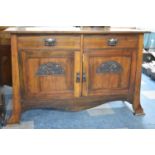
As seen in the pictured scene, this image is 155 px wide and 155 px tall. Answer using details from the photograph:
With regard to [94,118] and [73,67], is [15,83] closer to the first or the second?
[73,67]

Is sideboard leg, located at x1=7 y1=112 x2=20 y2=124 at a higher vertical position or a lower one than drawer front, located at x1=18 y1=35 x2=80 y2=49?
lower

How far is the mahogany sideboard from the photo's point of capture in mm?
1557

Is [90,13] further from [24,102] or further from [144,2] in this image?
[24,102]

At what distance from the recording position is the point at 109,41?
5.37ft

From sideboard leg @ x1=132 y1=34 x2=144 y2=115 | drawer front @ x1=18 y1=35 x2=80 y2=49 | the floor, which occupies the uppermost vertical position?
drawer front @ x1=18 y1=35 x2=80 y2=49

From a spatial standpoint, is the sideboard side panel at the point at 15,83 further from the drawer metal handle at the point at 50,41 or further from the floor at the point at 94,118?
the drawer metal handle at the point at 50,41

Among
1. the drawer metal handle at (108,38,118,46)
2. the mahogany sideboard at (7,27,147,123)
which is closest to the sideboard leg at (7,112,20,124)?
the mahogany sideboard at (7,27,147,123)

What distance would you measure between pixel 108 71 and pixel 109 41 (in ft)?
0.79

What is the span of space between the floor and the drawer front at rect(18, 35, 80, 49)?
59 cm

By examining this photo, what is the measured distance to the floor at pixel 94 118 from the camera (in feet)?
5.53

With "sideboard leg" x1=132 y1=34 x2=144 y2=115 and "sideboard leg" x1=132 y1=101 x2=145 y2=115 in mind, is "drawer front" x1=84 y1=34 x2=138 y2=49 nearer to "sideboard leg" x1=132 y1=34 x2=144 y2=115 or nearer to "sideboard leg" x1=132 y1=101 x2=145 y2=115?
"sideboard leg" x1=132 y1=34 x2=144 y2=115

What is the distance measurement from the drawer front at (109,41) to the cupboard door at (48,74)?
0.40 feet

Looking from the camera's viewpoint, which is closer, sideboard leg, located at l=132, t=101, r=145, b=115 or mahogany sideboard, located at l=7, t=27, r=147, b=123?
mahogany sideboard, located at l=7, t=27, r=147, b=123
